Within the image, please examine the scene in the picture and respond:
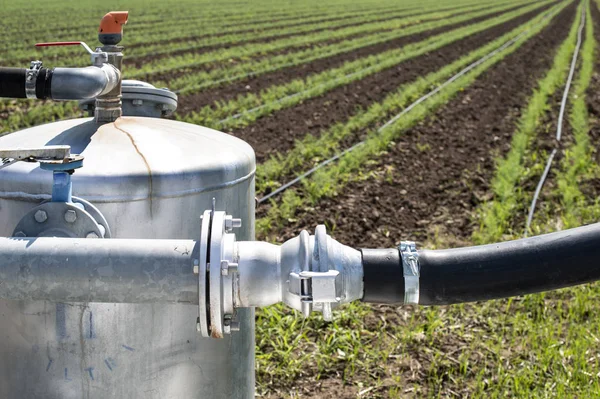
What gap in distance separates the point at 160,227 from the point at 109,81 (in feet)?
1.55

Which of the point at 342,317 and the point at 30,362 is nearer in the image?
the point at 30,362

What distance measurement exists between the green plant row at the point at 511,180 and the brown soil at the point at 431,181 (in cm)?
12

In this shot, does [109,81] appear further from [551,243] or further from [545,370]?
[545,370]

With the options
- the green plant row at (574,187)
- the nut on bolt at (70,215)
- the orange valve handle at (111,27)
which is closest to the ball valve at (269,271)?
the nut on bolt at (70,215)

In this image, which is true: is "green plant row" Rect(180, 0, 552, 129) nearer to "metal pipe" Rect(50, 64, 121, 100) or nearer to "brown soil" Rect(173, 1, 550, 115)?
"brown soil" Rect(173, 1, 550, 115)

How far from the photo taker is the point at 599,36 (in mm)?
20391

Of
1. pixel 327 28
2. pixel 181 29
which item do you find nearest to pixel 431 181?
pixel 181 29

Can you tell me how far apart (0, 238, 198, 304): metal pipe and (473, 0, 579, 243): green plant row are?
13.3 feet

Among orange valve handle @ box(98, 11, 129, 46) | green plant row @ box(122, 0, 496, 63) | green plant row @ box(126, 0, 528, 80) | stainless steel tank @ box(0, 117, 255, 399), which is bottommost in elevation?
green plant row @ box(126, 0, 528, 80)

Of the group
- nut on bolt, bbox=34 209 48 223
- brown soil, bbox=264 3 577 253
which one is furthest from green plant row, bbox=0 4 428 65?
nut on bolt, bbox=34 209 48 223

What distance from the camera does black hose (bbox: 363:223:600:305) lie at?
1.34 metres

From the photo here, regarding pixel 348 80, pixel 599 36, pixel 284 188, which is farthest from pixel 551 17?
pixel 284 188

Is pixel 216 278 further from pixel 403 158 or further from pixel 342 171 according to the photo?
pixel 403 158

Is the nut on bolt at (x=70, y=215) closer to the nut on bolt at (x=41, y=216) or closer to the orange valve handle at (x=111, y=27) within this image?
the nut on bolt at (x=41, y=216)
